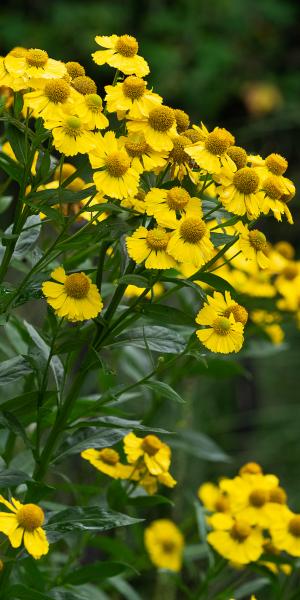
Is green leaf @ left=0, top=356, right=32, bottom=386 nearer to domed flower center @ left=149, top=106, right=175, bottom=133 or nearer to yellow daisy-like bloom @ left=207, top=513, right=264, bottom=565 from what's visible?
domed flower center @ left=149, top=106, right=175, bottom=133

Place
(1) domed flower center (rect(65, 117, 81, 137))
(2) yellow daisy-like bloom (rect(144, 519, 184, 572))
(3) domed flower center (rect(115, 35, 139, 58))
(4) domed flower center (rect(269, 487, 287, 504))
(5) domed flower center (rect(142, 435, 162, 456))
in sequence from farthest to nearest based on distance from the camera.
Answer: (2) yellow daisy-like bloom (rect(144, 519, 184, 572)), (4) domed flower center (rect(269, 487, 287, 504)), (5) domed flower center (rect(142, 435, 162, 456)), (3) domed flower center (rect(115, 35, 139, 58)), (1) domed flower center (rect(65, 117, 81, 137))

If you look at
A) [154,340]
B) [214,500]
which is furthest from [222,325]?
[214,500]

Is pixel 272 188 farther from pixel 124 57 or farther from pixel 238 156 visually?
pixel 124 57

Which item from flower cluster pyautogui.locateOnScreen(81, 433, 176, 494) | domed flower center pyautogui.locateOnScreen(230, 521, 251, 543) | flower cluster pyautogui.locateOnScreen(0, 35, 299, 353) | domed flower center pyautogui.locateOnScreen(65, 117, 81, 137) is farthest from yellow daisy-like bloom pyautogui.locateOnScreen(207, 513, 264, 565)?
domed flower center pyautogui.locateOnScreen(65, 117, 81, 137)

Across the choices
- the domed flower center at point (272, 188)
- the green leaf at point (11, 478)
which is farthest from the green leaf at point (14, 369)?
the domed flower center at point (272, 188)

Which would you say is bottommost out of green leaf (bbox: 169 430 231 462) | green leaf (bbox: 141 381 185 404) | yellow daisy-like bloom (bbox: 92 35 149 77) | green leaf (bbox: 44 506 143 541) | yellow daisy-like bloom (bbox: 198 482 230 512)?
green leaf (bbox: 169 430 231 462)

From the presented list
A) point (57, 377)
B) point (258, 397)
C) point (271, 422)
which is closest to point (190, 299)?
point (57, 377)
